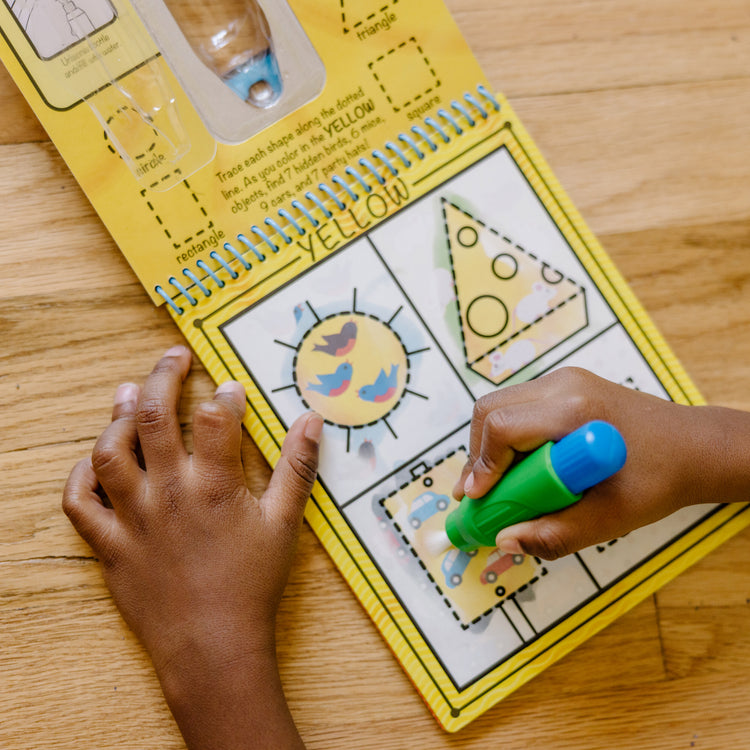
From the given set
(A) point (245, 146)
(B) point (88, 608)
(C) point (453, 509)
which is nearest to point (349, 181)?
(A) point (245, 146)

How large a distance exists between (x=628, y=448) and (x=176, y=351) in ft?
1.10

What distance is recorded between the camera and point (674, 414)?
1.59ft

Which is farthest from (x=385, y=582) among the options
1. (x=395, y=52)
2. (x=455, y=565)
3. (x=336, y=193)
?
(x=395, y=52)

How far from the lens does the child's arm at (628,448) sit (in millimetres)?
Result: 439

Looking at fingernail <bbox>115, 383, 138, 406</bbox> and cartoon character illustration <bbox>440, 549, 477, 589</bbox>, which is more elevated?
fingernail <bbox>115, 383, 138, 406</bbox>

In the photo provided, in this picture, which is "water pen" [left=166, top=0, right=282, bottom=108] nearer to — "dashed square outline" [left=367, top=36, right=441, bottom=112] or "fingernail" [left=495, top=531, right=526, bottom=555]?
"dashed square outline" [left=367, top=36, right=441, bottom=112]

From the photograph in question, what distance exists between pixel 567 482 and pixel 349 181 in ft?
0.98

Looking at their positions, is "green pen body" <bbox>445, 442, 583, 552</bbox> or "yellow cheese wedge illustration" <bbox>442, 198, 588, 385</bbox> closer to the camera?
"green pen body" <bbox>445, 442, 583, 552</bbox>

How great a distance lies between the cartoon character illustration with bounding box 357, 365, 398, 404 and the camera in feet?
1.76

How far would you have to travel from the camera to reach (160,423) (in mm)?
498

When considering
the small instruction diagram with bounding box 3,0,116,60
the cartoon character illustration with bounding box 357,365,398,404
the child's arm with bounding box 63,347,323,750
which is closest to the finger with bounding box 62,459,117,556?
the child's arm with bounding box 63,347,323,750

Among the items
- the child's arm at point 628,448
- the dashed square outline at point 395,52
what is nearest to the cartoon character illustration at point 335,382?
the child's arm at point 628,448

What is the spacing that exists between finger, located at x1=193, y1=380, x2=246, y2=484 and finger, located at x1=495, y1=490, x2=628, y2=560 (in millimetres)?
200

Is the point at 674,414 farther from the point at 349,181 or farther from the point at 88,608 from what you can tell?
the point at 88,608
